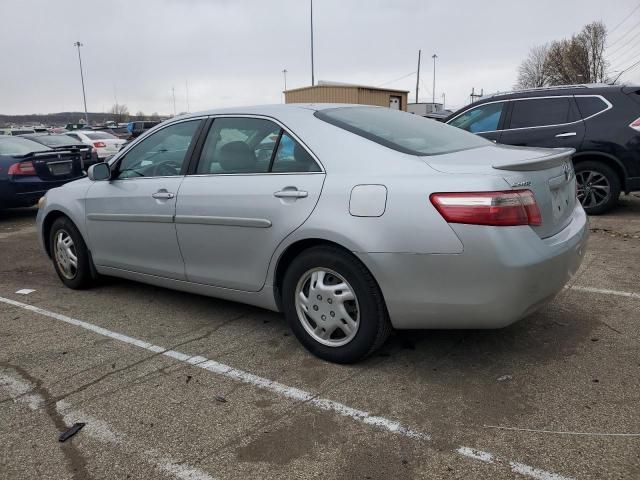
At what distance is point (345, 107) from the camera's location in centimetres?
382

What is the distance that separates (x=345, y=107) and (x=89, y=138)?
53.5 ft

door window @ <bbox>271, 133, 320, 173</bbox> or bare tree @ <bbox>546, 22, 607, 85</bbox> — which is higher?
bare tree @ <bbox>546, 22, 607, 85</bbox>

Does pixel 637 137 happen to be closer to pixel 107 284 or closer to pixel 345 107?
pixel 345 107

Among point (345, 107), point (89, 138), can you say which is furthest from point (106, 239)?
point (89, 138)

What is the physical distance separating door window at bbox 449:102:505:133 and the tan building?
1657 centimetres

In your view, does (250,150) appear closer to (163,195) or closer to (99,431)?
(163,195)

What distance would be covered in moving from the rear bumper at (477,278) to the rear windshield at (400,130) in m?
0.67

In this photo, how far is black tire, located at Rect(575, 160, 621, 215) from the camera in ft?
23.5

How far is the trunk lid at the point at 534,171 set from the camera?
2.85 m

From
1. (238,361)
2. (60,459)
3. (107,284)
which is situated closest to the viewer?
(60,459)

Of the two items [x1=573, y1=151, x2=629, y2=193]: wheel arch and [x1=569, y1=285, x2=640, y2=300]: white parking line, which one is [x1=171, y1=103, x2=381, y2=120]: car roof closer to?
[x1=569, y1=285, x2=640, y2=300]: white parking line

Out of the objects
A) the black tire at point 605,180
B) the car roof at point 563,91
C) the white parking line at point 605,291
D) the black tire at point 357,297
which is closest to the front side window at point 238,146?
the black tire at point 357,297

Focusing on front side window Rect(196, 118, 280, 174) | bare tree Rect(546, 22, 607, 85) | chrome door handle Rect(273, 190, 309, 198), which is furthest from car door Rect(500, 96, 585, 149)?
bare tree Rect(546, 22, 607, 85)

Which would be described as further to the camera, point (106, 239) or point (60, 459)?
point (106, 239)
